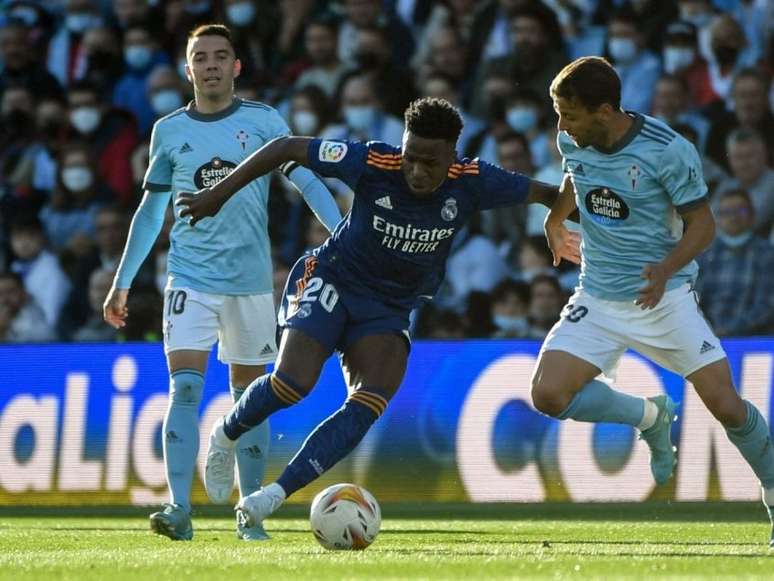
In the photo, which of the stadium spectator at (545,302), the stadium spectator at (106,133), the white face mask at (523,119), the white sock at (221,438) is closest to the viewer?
the white sock at (221,438)

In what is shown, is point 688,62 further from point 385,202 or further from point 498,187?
point 385,202

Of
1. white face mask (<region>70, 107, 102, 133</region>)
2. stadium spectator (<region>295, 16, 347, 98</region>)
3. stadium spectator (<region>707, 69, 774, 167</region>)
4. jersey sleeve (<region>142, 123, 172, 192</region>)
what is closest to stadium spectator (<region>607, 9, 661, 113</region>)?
stadium spectator (<region>707, 69, 774, 167</region>)

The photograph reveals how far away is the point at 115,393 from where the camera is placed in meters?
11.3

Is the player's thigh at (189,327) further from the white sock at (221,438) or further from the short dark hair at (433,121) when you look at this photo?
the short dark hair at (433,121)

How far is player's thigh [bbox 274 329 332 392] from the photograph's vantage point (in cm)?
681

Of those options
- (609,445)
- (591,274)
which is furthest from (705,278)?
(591,274)

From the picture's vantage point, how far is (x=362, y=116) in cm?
1389

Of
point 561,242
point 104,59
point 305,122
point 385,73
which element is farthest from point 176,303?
point 104,59

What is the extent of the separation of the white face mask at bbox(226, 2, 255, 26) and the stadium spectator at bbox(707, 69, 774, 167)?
4887mm

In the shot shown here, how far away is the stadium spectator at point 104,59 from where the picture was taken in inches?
621

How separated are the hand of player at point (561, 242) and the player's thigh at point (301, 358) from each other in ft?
3.86

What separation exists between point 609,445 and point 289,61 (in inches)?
247

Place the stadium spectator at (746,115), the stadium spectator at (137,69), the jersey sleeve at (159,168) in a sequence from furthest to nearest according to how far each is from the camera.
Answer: the stadium spectator at (137,69), the stadium spectator at (746,115), the jersey sleeve at (159,168)

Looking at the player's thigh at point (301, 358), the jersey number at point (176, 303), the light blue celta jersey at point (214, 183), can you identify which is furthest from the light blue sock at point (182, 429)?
the player's thigh at point (301, 358)
